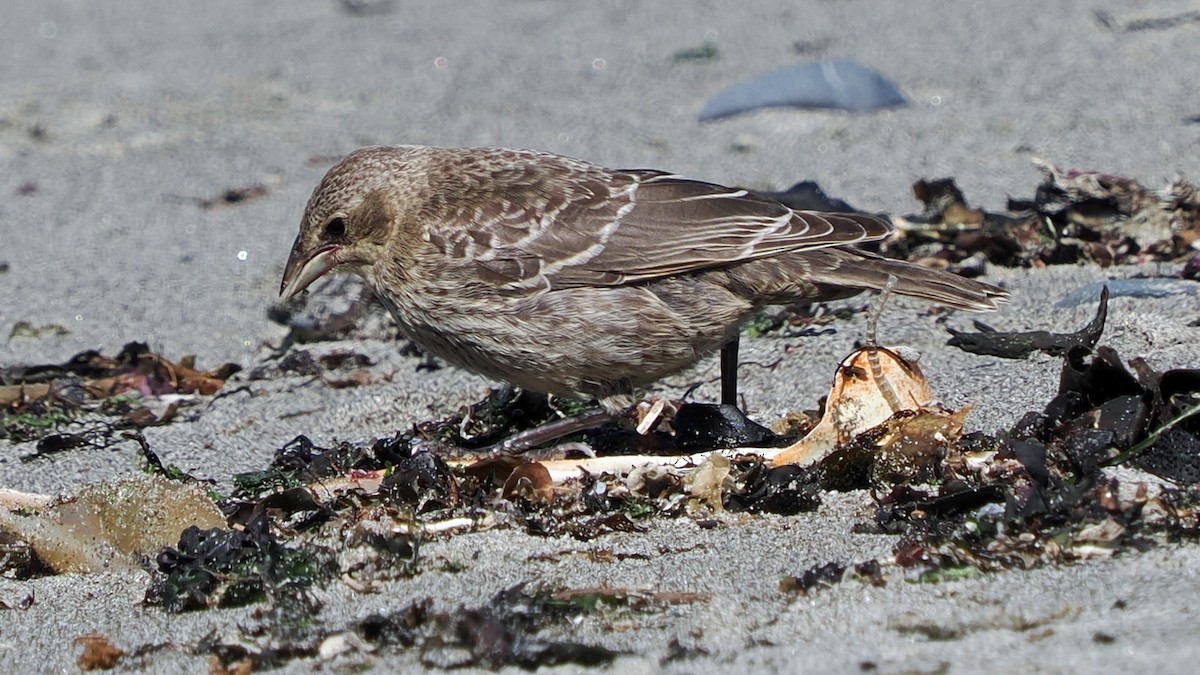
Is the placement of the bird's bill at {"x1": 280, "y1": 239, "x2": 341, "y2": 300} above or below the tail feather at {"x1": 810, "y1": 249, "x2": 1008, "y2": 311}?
below

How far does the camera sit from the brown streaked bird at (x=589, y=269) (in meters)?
5.19

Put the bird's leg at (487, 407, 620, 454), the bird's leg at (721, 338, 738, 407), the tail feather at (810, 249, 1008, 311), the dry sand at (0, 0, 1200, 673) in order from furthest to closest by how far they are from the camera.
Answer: the bird's leg at (721, 338, 738, 407) → the bird's leg at (487, 407, 620, 454) → the tail feather at (810, 249, 1008, 311) → the dry sand at (0, 0, 1200, 673)

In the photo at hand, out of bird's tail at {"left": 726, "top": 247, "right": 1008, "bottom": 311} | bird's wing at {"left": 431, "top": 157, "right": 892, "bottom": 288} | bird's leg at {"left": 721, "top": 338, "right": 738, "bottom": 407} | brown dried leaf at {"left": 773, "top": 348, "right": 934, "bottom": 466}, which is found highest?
bird's wing at {"left": 431, "top": 157, "right": 892, "bottom": 288}

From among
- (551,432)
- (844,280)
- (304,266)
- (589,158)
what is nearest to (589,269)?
(551,432)

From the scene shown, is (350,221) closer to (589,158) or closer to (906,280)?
(906,280)

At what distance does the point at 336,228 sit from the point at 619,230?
42.7 inches

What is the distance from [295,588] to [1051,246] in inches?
161

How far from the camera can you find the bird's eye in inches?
221

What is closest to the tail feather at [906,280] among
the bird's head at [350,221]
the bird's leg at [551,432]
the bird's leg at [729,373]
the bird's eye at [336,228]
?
the bird's leg at [729,373]

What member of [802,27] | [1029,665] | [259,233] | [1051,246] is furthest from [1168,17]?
[1029,665]

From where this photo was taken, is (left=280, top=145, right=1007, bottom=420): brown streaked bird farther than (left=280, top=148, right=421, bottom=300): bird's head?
No

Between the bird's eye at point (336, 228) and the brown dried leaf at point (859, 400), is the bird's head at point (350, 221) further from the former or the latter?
the brown dried leaf at point (859, 400)

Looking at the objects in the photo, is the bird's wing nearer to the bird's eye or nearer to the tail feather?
the tail feather

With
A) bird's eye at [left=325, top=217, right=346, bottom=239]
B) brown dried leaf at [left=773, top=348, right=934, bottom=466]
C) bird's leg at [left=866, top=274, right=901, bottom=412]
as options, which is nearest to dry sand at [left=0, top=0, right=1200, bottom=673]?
brown dried leaf at [left=773, top=348, right=934, bottom=466]
